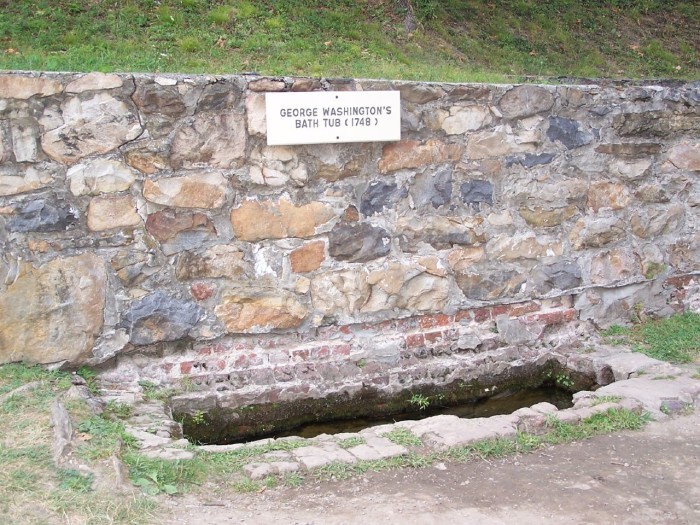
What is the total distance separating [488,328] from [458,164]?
110cm

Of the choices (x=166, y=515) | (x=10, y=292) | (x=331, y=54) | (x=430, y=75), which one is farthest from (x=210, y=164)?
(x=331, y=54)

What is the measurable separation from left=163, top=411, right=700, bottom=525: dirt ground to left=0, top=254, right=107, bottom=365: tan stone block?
4.41ft

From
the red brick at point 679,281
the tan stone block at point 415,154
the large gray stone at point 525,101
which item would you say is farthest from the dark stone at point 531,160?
the red brick at point 679,281

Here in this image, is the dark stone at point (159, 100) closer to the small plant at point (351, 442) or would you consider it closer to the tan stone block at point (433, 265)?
the tan stone block at point (433, 265)

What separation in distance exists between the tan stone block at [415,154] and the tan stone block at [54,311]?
5.64 ft

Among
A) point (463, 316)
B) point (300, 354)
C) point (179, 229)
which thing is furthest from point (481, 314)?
point (179, 229)

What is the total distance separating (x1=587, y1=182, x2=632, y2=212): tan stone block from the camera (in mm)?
4875

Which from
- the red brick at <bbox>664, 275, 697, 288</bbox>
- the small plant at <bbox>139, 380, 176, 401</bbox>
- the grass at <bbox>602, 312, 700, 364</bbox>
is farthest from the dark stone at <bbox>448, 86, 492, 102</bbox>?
the small plant at <bbox>139, 380, 176, 401</bbox>

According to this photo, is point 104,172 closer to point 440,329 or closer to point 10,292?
point 10,292

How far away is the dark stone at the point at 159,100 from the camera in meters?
3.74

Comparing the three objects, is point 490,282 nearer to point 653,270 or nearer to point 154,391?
point 653,270

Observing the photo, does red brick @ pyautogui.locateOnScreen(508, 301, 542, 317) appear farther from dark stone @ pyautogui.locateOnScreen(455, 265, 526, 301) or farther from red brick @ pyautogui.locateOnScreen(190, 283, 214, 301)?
red brick @ pyautogui.locateOnScreen(190, 283, 214, 301)

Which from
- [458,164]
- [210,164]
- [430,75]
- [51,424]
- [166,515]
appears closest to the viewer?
[166,515]

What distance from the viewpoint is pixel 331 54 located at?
6594 mm
